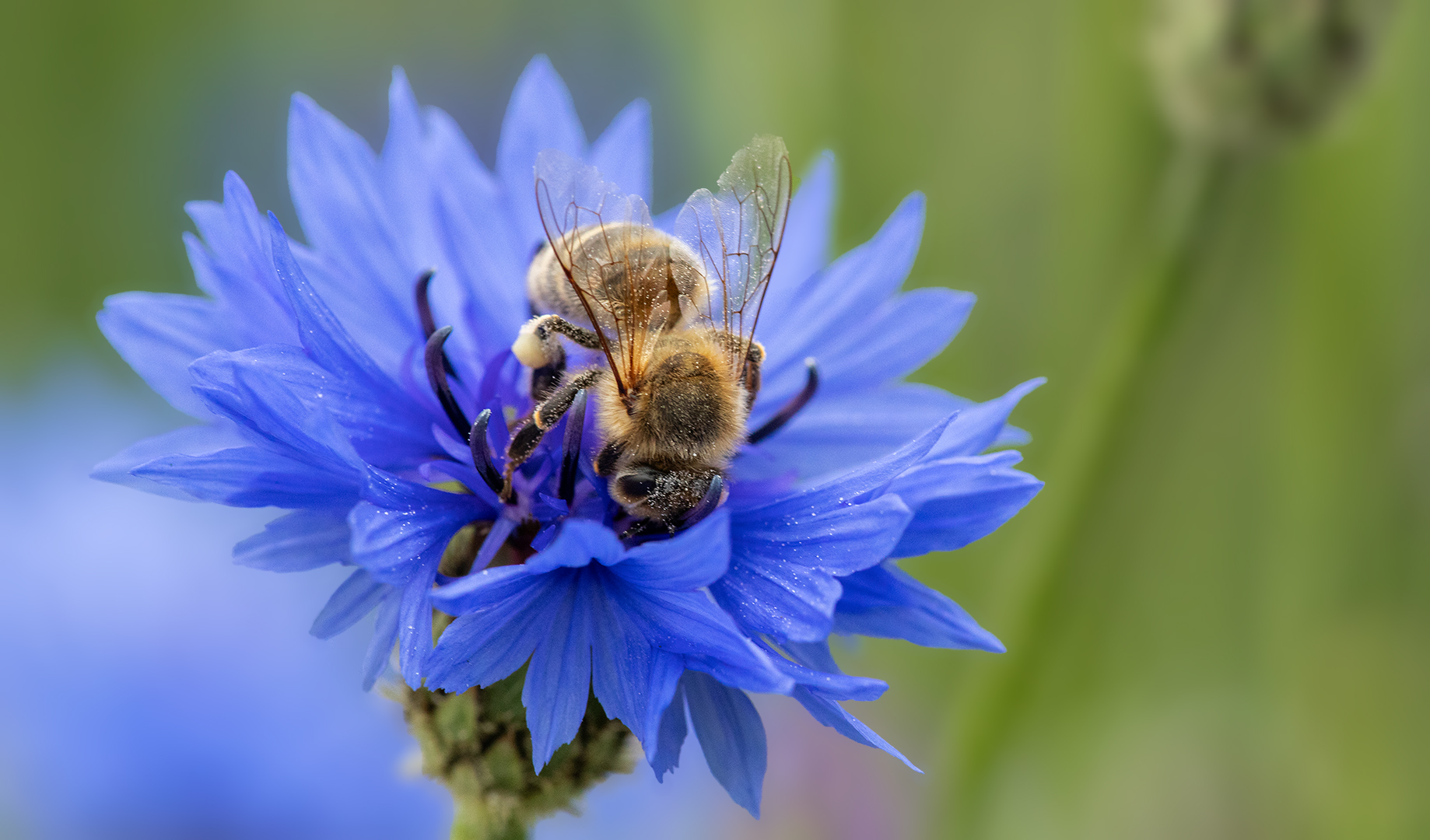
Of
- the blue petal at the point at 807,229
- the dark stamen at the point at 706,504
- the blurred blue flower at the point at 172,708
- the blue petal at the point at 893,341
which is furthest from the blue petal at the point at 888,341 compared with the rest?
the blurred blue flower at the point at 172,708

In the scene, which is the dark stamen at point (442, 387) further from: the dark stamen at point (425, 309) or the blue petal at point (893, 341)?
the blue petal at point (893, 341)

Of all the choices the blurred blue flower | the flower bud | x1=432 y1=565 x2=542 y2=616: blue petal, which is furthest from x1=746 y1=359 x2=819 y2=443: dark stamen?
the flower bud

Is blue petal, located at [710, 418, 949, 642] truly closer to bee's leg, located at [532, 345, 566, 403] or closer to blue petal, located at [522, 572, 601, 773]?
blue petal, located at [522, 572, 601, 773]

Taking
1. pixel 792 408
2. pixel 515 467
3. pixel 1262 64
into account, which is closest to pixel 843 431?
pixel 792 408

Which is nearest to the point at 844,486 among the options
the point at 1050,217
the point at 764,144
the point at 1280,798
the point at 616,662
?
the point at 616,662

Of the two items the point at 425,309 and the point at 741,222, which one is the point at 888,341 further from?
the point at 425,309

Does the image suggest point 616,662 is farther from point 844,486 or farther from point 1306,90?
point 1306,90
